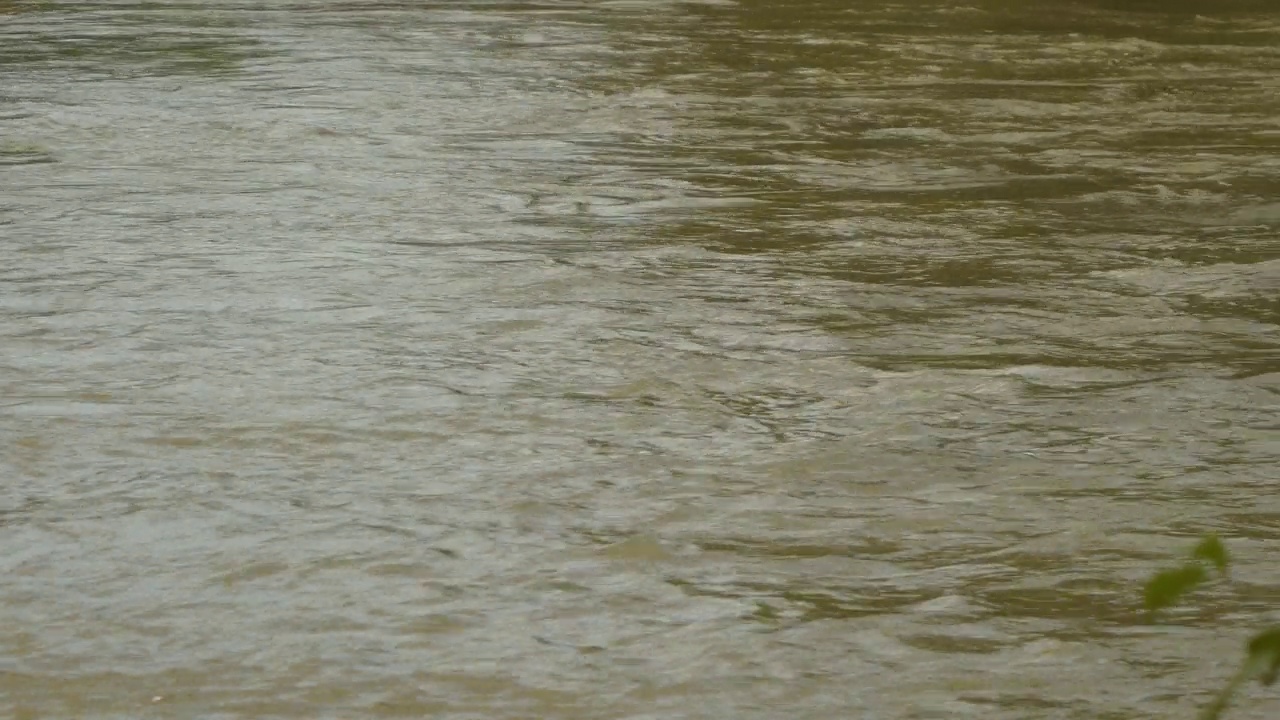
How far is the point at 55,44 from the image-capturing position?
26.5ft

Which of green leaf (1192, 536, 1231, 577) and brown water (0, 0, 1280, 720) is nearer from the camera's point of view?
green leaf (1192, 536, 1231, 577)

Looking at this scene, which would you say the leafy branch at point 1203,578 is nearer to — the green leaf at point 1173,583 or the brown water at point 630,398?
the green leaf at point 1173,583

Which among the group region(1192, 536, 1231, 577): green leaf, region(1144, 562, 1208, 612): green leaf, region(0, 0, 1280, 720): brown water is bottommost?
region(0, 0, 1280, 720): brown water

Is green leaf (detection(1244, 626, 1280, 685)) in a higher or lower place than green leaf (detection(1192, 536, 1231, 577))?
lower

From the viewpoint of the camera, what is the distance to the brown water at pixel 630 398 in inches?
91.7

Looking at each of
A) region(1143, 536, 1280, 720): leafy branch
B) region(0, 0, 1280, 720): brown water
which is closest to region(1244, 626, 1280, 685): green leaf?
region(1143, 536, 1280, 720): leafy branch

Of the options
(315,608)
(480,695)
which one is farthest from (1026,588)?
(315,608)

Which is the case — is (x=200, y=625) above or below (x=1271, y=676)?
below

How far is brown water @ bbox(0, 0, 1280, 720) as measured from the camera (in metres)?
2.33

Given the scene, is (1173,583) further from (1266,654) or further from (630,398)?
(630,398)

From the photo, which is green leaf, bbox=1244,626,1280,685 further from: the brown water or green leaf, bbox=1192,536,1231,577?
the brown water

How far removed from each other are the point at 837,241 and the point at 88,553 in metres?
2.36

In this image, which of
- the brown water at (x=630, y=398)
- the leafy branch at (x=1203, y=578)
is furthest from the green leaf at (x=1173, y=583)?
the brown water at (x=630, y=398)

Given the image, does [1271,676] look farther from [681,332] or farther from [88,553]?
[681,332]
